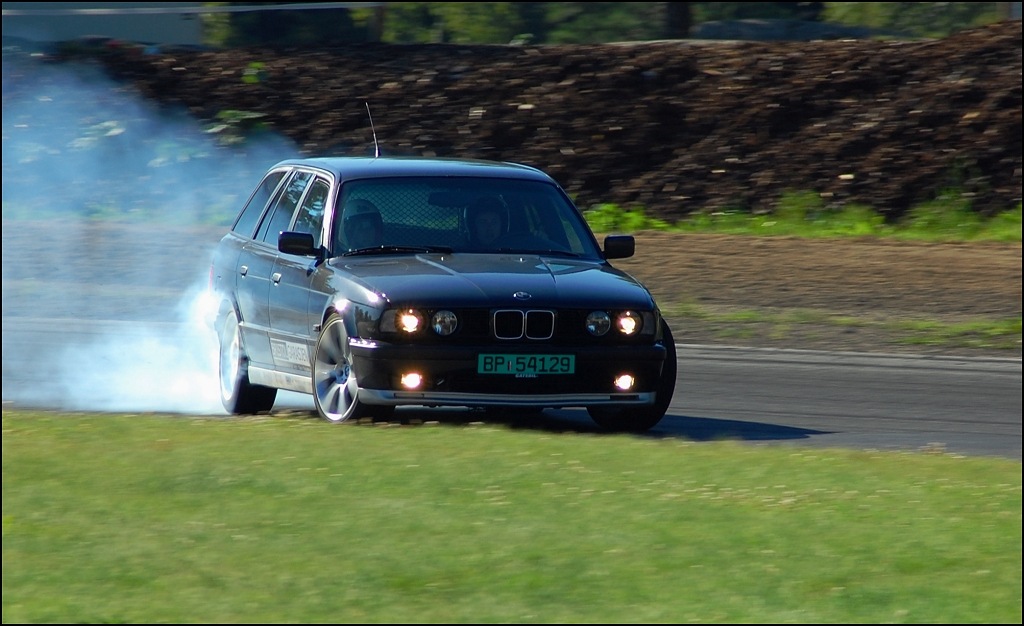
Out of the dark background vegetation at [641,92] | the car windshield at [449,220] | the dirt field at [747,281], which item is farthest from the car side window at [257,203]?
the dark background vegetation at [641,92]

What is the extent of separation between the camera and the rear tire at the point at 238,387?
10.9 metres

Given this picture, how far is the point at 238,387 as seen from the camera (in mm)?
10961

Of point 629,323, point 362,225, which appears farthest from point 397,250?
point 629,323

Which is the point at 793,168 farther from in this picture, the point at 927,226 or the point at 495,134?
the point at 495,134

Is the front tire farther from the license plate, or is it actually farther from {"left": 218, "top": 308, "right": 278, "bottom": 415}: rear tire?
{"left": 218, "top": 308, "right": 278, "bottom": 415}: rear tire

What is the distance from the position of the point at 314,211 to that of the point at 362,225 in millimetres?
453

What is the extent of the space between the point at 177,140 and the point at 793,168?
9.45 m

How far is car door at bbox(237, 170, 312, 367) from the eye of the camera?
10.7 meters

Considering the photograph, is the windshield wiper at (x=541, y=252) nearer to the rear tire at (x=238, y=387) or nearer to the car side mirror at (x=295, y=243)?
the car side mirror at (x=295, y=243)

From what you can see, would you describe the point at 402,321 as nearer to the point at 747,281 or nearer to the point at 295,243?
the point at 295,243

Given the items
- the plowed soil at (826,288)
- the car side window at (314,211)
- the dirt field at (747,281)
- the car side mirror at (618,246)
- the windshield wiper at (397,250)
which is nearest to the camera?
the windshield wiper at (397,250)

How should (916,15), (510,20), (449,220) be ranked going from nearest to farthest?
(449,220), (916,15), (510,20)

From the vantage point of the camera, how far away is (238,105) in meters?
27.8

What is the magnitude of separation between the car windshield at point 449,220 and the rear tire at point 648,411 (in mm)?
910
